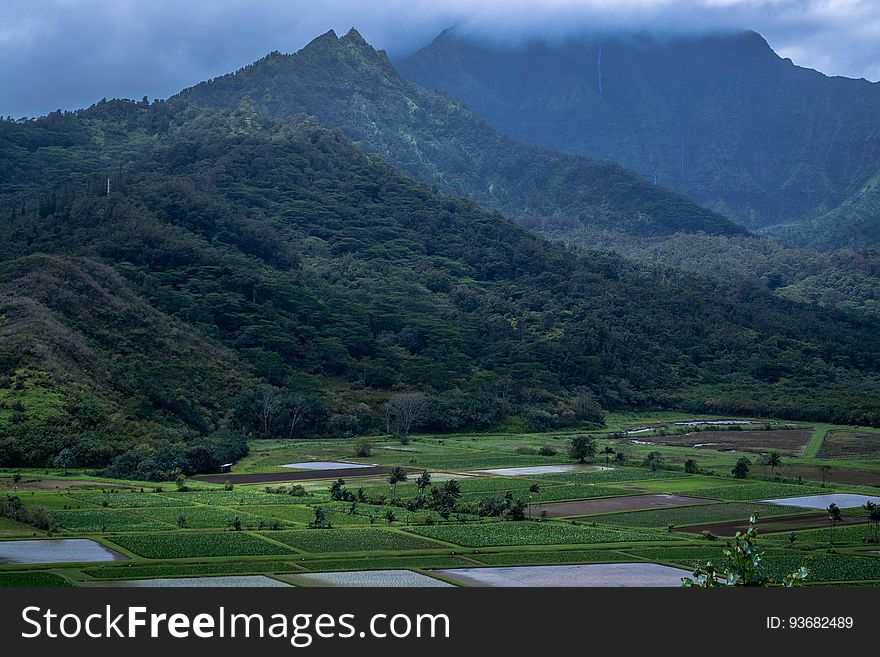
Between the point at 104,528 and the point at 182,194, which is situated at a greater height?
the point at 182,194

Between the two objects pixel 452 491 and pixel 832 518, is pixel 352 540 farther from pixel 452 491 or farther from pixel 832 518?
pixel 832 518

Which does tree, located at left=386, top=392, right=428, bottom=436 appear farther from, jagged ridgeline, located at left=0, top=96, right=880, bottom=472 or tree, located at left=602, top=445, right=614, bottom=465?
tree, located at left=602, top=445, right=614, bottom=465

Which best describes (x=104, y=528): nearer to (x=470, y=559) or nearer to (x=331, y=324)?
(x=470, y=559)

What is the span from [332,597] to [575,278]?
176 meters

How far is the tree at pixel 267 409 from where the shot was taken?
109938 millimetres

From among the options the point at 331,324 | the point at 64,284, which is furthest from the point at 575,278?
the point at 64,284

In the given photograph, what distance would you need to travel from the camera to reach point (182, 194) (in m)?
184

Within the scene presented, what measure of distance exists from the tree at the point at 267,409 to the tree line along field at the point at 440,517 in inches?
595

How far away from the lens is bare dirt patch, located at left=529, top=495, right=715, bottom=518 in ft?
207

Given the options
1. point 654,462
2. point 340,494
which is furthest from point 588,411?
point 340,494

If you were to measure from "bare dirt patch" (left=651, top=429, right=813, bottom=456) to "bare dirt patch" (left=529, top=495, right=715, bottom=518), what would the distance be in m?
29.5

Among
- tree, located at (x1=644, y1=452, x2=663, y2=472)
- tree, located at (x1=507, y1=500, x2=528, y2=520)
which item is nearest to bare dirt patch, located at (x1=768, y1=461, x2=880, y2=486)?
tree, located at (x1=644, y1=452, x2=663, y2=472)

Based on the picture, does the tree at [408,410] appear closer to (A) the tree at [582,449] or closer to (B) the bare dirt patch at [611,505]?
(A) the tree at [582,449]

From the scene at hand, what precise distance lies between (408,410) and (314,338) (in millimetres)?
29860
